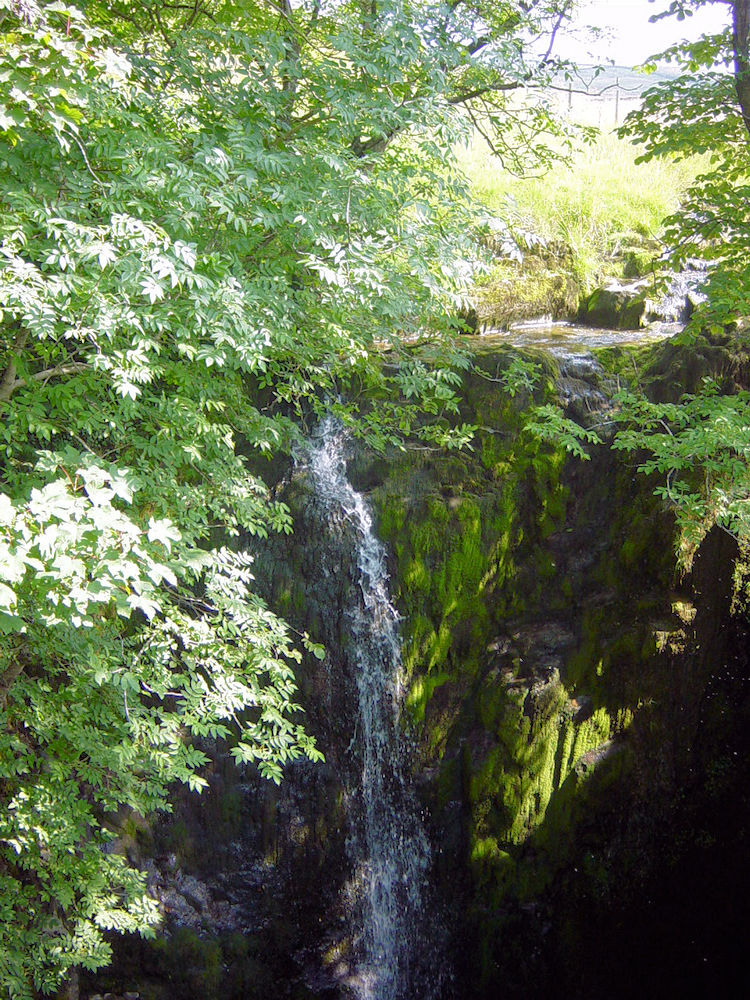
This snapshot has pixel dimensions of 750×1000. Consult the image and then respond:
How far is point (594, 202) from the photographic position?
8.66 m

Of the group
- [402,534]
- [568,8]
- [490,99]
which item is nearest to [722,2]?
[568,8]

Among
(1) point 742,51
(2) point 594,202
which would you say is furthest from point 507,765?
(2) point 594,202

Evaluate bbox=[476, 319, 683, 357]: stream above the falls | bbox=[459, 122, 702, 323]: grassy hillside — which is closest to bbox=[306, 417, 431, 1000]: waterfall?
bbox=[476, 319, 683, 357]: stream above the falls

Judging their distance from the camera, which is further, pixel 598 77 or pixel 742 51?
pixel 598 77

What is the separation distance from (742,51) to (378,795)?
5.94 metres

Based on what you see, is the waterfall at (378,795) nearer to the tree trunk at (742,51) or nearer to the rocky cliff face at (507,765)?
the rocky cliff face at (507,765)

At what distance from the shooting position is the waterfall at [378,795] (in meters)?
5.48

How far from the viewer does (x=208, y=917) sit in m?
5.46

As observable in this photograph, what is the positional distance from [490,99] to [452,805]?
5.42 metres

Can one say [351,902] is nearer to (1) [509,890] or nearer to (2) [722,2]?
(1) [509,890]

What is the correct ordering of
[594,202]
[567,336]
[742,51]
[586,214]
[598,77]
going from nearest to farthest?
[742,51] < [567,336] < [598,77] < [586,214] < [594,202]

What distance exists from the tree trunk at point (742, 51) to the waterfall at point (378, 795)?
3.95 m

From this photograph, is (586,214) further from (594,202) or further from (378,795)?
(378,795)

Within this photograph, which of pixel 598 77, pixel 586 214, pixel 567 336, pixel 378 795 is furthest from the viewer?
pixel 586 214
